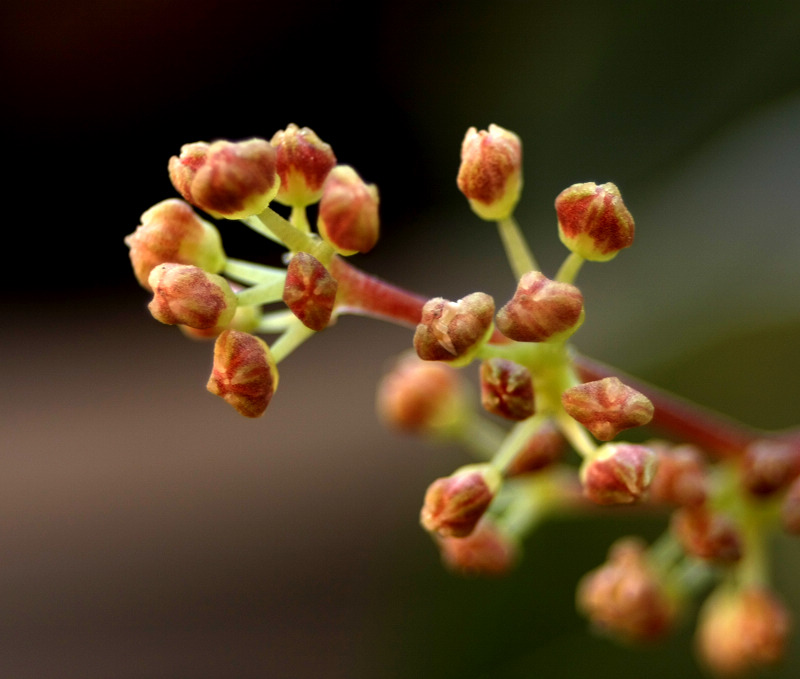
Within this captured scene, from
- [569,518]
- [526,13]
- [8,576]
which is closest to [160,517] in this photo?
[8,576]

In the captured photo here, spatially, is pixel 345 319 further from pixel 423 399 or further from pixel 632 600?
pixel 632 600

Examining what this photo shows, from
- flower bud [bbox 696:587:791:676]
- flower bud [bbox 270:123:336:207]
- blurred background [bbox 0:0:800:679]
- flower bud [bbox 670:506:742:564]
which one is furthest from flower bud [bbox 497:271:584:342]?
blurred background [bbox 0:0:800:679]

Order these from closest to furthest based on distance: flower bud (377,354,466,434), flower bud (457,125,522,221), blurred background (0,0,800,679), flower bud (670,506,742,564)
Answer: flower bud (457,125,522,221) < flower bud (670,506,742,564) < flower bud (377,354,466,434) < blurred background (0,0,800,679)

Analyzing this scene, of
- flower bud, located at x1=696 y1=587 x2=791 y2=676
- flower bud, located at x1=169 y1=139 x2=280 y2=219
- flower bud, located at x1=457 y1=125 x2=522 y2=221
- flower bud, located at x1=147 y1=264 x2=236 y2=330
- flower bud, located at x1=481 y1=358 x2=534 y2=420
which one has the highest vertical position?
flower bud, located at x1=457 y1=125 x2=522 y2=221

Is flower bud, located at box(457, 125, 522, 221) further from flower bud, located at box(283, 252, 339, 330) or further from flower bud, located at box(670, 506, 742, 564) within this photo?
flower bud, located at box(670, 506, 742, 564)

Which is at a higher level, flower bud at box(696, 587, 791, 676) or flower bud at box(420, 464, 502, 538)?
flower bud at box(420, 464, 502, 538)

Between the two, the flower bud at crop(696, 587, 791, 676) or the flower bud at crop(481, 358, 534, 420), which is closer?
the flower bud at crop(481, 358, 534, 420)

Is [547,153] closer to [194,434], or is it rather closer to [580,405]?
[194,434]
